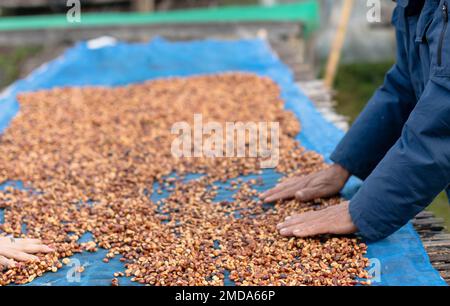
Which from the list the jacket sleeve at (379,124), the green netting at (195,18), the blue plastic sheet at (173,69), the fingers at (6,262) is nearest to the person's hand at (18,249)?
the fingers at (6,262)

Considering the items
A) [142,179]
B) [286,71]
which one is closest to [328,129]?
[142,179]

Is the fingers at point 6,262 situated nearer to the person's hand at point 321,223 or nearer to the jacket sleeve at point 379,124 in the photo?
the person's hand at point 321,223

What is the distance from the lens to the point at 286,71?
5234 mm

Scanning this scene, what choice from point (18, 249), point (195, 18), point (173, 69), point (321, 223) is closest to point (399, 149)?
point (321, 223)

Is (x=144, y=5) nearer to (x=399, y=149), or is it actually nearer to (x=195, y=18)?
(x=195, y=18)

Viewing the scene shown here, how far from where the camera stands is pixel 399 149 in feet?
7.33

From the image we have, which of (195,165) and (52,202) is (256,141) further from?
(52,202)

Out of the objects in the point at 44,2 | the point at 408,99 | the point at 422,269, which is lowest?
the point at 44,2

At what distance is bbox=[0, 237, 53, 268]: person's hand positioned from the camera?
7.61ft

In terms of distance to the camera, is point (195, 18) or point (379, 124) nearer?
point (379, 124)

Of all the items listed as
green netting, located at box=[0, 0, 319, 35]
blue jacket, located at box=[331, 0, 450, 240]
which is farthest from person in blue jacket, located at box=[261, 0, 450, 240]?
green netting, located at box=[0, 0, 319, 35]

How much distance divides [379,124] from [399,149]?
1.76 ft
